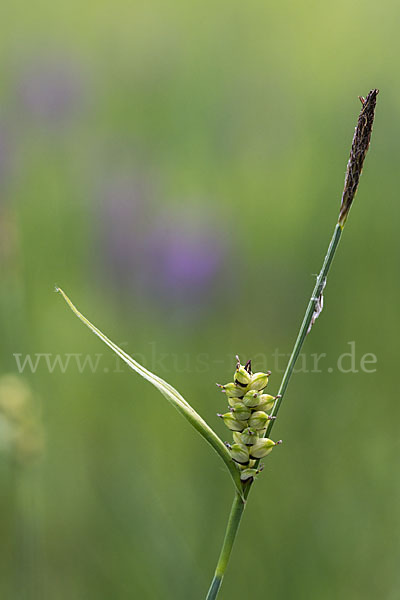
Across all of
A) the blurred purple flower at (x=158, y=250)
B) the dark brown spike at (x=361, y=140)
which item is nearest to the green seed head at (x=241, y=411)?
the dark brown spike at (x=361, y=140)

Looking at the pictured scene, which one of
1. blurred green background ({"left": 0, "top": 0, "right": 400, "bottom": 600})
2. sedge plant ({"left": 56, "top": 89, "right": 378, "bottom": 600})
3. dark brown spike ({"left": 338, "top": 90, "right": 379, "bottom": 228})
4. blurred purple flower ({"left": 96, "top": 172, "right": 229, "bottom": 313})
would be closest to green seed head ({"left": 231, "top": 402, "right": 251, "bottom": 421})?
sedge plant ({"left": 56, "top": 89, "right": 378, "bottom": 600})

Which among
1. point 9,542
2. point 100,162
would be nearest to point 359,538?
point 9,542

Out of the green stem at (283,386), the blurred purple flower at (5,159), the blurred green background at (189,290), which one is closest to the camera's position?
the green stem at (283,386)

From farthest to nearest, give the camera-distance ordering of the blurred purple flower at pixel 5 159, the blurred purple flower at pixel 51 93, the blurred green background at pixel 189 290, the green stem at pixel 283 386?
the blurred purple flower at pixel 51 93 < the blurred purple flower at pixel 5 159 < the blurred green background at pixel 189 290 < the green stem at pixel 283 386

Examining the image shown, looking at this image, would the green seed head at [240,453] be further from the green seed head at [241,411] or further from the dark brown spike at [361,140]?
the dark brown spike at [361,140]

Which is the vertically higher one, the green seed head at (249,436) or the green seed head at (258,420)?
the green seed head at (258,420)

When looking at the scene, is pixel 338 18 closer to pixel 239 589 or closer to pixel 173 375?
pixel 173 375

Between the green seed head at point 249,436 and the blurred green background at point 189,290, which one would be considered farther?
the blurred green background at point 189,290
